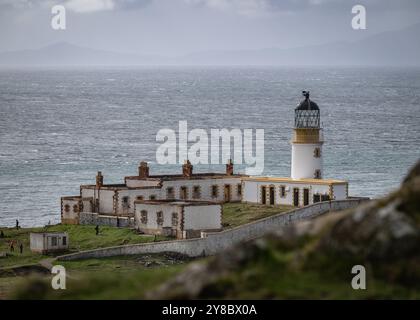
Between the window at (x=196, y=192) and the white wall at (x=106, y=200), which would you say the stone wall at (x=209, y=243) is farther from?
the window at (x=196, y=192)

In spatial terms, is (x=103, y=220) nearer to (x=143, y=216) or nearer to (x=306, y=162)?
(x=143, y=216)

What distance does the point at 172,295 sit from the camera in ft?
95.0

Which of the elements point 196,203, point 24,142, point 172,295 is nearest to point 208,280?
point 172,295

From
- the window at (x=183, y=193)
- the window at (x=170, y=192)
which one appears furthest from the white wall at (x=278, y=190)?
the window at (x=170, y=192)

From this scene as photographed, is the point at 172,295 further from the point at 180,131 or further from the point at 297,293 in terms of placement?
the point at 180,131

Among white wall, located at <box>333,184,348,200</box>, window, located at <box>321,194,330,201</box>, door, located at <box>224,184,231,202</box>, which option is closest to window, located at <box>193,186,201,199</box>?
door, located at <box>224,184,231,202</box>

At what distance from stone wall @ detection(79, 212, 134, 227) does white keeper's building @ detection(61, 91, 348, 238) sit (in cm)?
33

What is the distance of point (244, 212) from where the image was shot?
75.1m

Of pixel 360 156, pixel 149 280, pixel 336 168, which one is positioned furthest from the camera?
pixel 360 156

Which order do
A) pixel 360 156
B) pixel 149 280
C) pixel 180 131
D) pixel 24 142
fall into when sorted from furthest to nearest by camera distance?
pixel 180 131, pixel 24 142, pixel 360 156, pixel 149 280

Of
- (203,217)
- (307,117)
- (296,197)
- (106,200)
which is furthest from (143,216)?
(307,117)

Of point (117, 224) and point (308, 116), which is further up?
point (308, 116)

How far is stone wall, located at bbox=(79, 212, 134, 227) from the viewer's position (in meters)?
74.6
